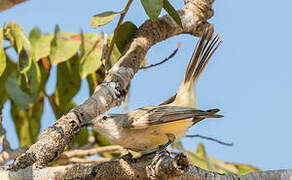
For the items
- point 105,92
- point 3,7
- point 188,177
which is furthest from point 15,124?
point 188,177

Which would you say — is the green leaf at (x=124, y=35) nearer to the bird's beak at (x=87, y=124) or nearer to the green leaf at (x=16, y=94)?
the bird's beak at (x=87, y=124)

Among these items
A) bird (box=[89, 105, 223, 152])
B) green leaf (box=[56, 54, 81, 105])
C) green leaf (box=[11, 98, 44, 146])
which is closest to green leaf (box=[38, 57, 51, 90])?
green leaf (box=[56, 54, 81, 105])

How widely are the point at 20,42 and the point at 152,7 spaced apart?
66.4 inches

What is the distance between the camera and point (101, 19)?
3.40 m

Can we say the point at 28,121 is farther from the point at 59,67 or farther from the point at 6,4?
the point at 6,4

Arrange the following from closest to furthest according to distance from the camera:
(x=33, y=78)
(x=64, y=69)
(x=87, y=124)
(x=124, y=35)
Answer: (x=87, y=124), (x=124, y=35), (x=33, y=78), (x=64, y=69)

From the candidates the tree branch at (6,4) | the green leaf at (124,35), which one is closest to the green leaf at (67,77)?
the green leaf at (124,35)

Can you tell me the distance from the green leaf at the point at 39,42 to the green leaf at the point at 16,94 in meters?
0.36

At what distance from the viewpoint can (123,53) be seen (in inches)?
166

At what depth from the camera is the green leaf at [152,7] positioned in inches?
112

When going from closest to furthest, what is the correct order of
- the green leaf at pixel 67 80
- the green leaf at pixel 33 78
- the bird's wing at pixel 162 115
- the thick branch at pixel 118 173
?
the thick branch at pixel 118 173, the bird's wing at pixel 162 115, the green leaf at pixel 33 78, the green leaf at pixel 67 80

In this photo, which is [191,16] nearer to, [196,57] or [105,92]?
[196,57]

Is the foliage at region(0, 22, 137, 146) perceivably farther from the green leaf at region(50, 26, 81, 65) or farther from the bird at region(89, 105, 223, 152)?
the bird at region(89, 105, 223, 152)

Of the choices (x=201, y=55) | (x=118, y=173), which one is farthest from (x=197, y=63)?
(x=118, y=173)
